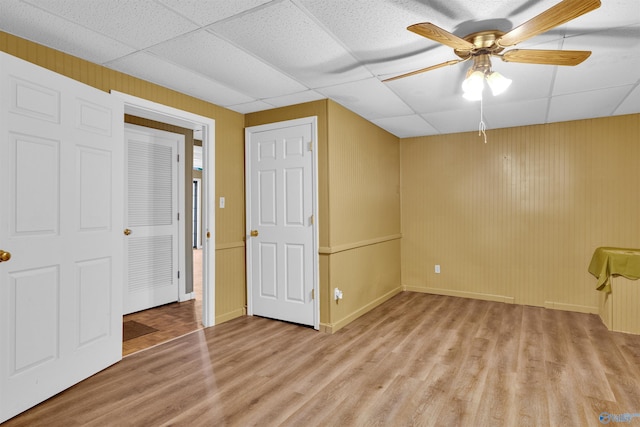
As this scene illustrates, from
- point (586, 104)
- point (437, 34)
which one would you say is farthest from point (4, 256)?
point (586, 104)

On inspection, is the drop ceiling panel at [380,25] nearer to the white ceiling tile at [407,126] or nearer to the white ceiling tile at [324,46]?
the white ceiling tile at [324,46]

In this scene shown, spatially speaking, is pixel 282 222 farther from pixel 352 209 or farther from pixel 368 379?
pixel 368 379

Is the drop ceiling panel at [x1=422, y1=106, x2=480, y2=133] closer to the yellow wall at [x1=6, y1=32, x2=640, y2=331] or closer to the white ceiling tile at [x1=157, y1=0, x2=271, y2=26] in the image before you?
the yellow wall at [x1=6, y1=32, x2=640, y2=331]

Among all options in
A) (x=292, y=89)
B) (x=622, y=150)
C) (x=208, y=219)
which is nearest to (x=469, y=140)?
(x=622, y=150)

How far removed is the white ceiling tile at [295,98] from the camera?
3449 mm

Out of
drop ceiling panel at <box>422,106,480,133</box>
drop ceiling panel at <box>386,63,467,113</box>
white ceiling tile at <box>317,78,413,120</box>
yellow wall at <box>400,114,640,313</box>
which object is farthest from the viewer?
yellow wall at <box>400,114,640,313</box>

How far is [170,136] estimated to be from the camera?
4.65 metres

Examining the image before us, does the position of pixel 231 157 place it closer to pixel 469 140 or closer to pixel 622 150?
pixel 469 140

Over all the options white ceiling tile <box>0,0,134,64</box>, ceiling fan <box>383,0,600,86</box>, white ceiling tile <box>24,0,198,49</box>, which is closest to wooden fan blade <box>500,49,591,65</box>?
ceiling fan <box>383,0,600,86</box>

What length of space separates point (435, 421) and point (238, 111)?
3.45 m

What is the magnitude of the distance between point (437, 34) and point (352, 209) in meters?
2.40

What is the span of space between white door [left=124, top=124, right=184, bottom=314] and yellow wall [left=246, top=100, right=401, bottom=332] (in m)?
1.36

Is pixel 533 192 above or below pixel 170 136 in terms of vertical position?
below

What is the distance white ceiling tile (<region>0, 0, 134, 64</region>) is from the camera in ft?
6.63
